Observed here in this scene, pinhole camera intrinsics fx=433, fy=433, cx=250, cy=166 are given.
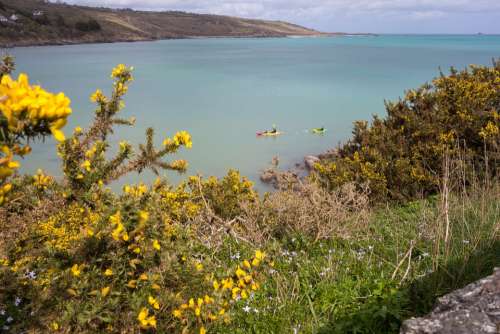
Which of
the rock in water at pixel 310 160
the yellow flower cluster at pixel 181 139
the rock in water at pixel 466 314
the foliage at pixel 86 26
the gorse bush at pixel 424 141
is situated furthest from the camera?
the foliage at pixel 86 26

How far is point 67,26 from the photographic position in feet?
255

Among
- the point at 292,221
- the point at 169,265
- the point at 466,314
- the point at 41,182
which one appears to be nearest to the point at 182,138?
the point at 169,265

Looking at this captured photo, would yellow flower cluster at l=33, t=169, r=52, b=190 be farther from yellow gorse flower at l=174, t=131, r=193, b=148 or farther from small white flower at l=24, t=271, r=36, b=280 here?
yellow gorse flower at l=174, t=131, r=193, b=148

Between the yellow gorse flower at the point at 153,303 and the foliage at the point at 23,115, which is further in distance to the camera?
the yellow gorse flower at the point at 153,303

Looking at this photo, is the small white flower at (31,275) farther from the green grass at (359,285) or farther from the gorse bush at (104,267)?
the green grass at (359,285)

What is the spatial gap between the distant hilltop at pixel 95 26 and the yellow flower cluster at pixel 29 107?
6470 cm

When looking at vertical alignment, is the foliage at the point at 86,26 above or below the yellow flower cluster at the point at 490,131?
above

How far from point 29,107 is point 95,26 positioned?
95099 millimetres

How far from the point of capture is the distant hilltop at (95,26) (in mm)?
66375

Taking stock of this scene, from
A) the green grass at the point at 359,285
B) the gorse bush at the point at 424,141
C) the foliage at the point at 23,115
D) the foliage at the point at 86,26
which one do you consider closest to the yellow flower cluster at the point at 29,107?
the foliage at the point at 23,115

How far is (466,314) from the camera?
2.03 m

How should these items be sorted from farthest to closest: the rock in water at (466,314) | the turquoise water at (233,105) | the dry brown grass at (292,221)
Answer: the turquoise water at (233,105) → the dry brown grass at (292,221) → the rock in water at (466,314)

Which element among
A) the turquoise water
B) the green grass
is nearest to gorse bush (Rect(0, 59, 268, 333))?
the green grass

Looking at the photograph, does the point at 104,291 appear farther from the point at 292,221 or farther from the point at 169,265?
the point at 292,221
